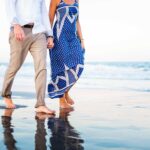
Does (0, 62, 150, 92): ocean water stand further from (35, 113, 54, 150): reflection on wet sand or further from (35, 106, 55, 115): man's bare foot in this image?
(35, 113, 54, 150): reflection on wet sand

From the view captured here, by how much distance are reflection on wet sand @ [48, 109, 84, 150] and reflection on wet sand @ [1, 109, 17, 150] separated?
0.28 metres

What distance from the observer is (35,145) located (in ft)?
9.91

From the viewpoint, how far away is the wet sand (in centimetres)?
306

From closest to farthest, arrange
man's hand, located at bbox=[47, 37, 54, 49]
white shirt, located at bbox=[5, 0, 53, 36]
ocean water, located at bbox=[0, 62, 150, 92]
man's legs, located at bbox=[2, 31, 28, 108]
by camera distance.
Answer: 1. white shirt, located at bbox=[5, 0, 53, 36]
2. man's legs, located at bbox=[2, 31, 28, 108]
3. man's hand, located at bbox=[47, 37, 54, 49]
4. ocean water, located at bbox=[0, 62, 150, 92]

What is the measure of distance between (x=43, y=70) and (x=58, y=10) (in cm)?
110

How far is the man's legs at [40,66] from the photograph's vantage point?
510 centimetres

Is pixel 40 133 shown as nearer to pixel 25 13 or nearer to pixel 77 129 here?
pixel 77 129

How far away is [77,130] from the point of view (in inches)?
147

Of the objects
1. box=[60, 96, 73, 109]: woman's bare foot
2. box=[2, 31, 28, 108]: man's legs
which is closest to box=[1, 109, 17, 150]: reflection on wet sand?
box=[2, 31, 28, 108]: man's legs

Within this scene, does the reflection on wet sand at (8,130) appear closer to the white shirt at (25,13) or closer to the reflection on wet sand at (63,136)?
the reflection on wet sand at (63,136)

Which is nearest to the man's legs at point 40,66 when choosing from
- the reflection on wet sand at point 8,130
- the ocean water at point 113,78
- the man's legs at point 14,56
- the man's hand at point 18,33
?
the man's legs at point 14,56

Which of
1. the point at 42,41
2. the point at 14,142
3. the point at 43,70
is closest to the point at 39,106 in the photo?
the point at 43,70

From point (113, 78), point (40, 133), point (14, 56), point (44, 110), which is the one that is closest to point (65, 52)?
point (14, 56)

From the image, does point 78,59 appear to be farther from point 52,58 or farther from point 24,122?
point 24,122
